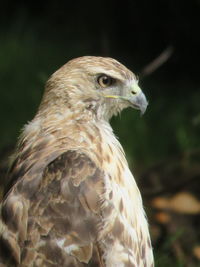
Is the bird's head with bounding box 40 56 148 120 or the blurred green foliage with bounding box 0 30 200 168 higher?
the bird's head with bounding box 40 56 148 120

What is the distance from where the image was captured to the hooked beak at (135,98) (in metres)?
4.18

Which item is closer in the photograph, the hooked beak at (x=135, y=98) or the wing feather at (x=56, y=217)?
the wing feather at (x=56, y=217)

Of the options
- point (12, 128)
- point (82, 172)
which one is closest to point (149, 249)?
point (82, 172)

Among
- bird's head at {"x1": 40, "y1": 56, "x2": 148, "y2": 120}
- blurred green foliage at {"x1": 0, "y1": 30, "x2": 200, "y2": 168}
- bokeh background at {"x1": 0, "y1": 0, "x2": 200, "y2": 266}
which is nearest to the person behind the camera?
bird's head at {"x1": 40, "y1": 56, "x2": 148, "y2": 120}

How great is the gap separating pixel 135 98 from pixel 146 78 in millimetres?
3944

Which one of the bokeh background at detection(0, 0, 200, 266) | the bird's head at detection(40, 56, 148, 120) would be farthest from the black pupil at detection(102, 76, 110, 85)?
the bokeh background at detection(0, 0, 200, 266)

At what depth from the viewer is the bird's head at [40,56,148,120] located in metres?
4.17

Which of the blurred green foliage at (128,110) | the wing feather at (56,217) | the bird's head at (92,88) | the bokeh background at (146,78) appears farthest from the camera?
the blurred green foliage at (128,110)

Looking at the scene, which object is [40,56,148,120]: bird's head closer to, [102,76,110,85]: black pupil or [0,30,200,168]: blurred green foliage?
[102,76,110,85]: black pupil

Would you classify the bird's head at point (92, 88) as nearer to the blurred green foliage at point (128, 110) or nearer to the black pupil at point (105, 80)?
the black pupil at point (105, 80)

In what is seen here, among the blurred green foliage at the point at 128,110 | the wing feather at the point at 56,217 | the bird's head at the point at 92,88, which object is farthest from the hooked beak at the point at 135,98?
the blurred green foliage at the point at 128,110

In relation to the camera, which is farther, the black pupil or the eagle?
the black pupil

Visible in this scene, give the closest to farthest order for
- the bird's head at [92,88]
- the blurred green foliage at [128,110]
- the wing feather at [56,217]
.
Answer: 1. the wing feather at [56,217]
2. the bird's head at [92,88]
3. the blurred green foliage at [128,110]

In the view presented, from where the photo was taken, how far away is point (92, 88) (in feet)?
13.8
